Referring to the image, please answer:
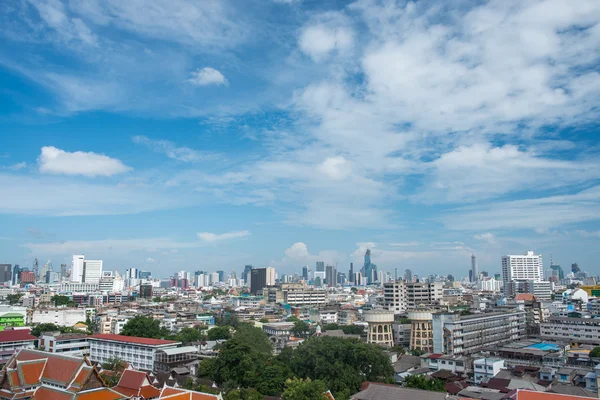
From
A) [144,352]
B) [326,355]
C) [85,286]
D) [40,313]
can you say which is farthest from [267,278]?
[326,355]

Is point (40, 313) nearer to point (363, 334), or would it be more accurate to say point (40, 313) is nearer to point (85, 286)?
point (363, 334)

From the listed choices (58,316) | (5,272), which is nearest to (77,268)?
(5,272)

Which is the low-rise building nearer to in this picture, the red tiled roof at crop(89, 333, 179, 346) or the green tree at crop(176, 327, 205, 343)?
the red tiled roof at crop(89, 333, 179, 346)

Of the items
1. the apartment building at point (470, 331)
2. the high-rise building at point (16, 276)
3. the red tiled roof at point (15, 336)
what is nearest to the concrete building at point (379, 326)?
the apartment building at point (470, 331)

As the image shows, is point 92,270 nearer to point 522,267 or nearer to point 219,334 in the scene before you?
point 219,334

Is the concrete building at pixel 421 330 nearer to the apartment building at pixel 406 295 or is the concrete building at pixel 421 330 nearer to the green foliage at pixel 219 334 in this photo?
the green foliage at pixel 219 334
